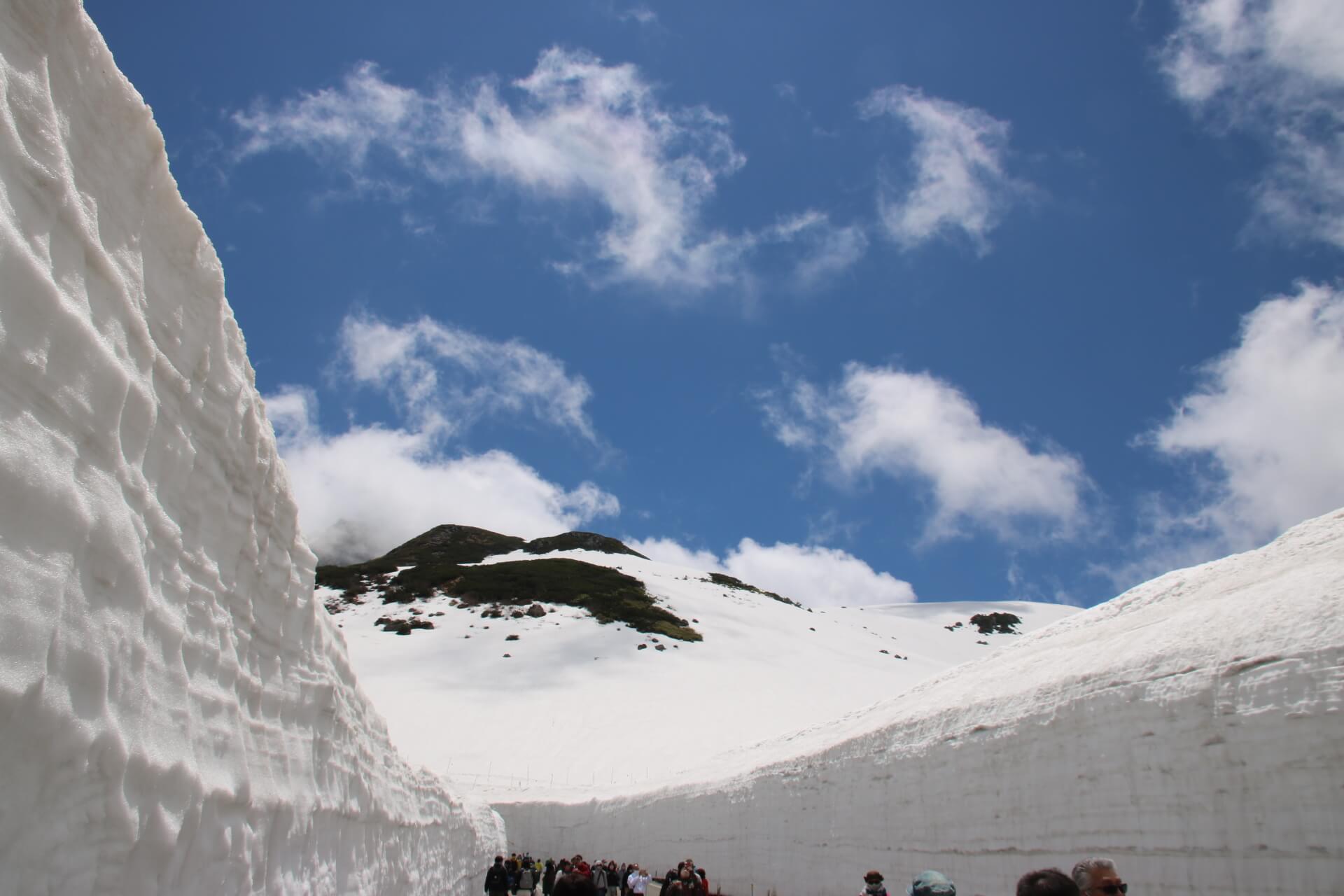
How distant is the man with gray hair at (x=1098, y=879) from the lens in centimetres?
354

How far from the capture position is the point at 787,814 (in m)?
14.4

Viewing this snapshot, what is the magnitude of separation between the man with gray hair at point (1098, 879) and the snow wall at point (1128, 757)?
363cm

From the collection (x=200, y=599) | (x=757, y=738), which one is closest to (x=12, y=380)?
(x=200, y=599)

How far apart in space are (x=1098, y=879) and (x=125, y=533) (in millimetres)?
4684

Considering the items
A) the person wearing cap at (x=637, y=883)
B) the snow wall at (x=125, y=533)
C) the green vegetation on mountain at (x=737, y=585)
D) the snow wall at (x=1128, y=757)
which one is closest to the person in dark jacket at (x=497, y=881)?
the person wearing cap at (x=637, y=883)

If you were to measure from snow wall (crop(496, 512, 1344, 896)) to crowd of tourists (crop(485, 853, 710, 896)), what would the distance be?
2.46 meters

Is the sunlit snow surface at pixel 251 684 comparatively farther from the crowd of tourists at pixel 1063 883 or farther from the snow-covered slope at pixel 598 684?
the snow-covered slope at pixel 598 684

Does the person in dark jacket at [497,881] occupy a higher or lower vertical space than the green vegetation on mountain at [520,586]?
lower

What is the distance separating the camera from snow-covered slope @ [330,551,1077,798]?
3581cm

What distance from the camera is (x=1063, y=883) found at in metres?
3.12

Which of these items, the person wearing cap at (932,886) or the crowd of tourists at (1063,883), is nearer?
the crowd of tourists at (1063,883)

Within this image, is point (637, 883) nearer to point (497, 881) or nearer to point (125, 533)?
point (497, 881)

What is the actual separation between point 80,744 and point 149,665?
2.33 feet

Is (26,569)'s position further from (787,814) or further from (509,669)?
(509,669)
